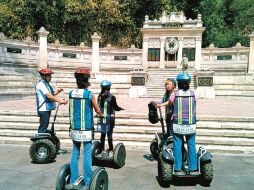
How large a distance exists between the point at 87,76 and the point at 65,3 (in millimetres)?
33412

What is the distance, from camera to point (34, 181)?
5234 mm

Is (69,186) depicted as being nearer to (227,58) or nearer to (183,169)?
(183,169)

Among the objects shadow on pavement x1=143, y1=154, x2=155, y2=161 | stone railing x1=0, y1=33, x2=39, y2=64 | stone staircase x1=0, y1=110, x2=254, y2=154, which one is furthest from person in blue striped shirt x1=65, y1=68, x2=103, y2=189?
stone railing x1=0, y1=33, x2=39, y2=64

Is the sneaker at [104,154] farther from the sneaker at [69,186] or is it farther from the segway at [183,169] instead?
the sneaker at [69,186]

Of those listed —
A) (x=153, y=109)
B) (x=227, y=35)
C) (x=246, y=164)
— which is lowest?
(x=246, y=164)

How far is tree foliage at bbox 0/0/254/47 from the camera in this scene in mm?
34281

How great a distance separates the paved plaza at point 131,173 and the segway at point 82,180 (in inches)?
26.9

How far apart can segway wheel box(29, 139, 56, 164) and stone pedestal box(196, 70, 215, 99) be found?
1584cm

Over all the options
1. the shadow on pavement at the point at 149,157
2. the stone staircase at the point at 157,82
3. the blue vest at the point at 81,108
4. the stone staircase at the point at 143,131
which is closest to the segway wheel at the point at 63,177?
the blue vest at the point at 81,108

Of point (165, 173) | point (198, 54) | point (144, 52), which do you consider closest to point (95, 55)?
point (144, 52)

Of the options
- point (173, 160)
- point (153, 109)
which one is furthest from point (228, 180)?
point (153, 109)

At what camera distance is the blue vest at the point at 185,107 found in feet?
16.7

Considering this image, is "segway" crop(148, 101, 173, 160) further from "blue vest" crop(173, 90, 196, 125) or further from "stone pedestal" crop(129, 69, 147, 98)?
"stone pedestal" crop(129, 69, 147, 98)

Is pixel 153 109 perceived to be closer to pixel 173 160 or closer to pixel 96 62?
pixel 173 160
